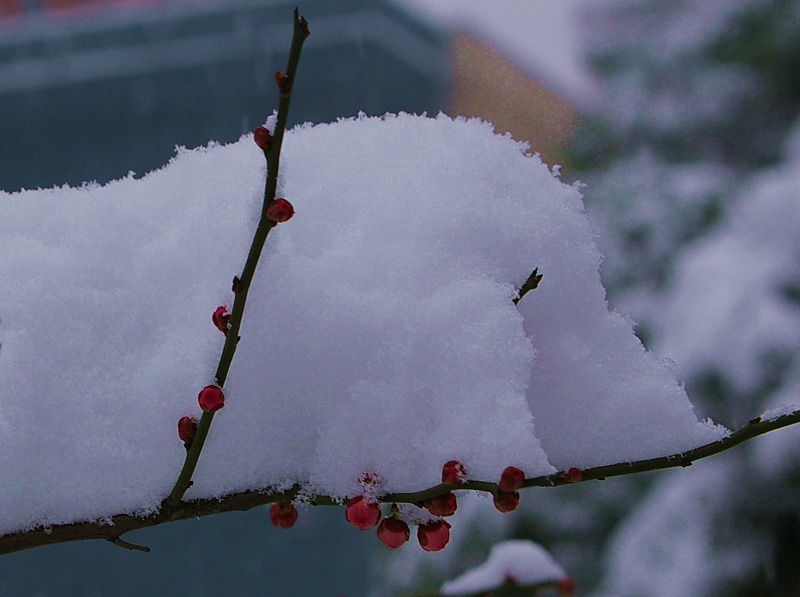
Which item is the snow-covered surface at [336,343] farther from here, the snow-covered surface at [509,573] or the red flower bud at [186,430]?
the snow-covered surface at [509,573]

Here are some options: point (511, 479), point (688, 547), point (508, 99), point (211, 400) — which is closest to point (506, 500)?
point (511, 479)

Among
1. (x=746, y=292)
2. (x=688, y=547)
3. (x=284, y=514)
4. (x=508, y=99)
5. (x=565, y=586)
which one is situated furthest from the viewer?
(x=508, y=99)

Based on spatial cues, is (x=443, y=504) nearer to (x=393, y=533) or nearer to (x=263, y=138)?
(x=393, y=533)

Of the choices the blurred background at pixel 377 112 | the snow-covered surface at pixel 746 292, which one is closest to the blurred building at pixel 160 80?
the blurred background at pixel 377 112

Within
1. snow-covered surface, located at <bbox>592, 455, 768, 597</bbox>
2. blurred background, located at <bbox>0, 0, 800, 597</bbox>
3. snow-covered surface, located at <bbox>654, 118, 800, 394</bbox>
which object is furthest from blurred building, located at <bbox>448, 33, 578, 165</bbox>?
snow-covered surface, located at <bbox>592, 455, 768, 597</bbox>

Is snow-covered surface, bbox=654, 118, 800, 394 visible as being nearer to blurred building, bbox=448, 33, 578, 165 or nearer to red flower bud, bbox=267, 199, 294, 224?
blurred building, bbox=448, 33, 578, 165

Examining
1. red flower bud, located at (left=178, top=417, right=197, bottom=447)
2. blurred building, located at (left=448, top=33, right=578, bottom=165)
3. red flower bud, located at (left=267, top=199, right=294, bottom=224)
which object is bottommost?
red flower bud, located at (left=178, top=417, right=197, bottom=447)
